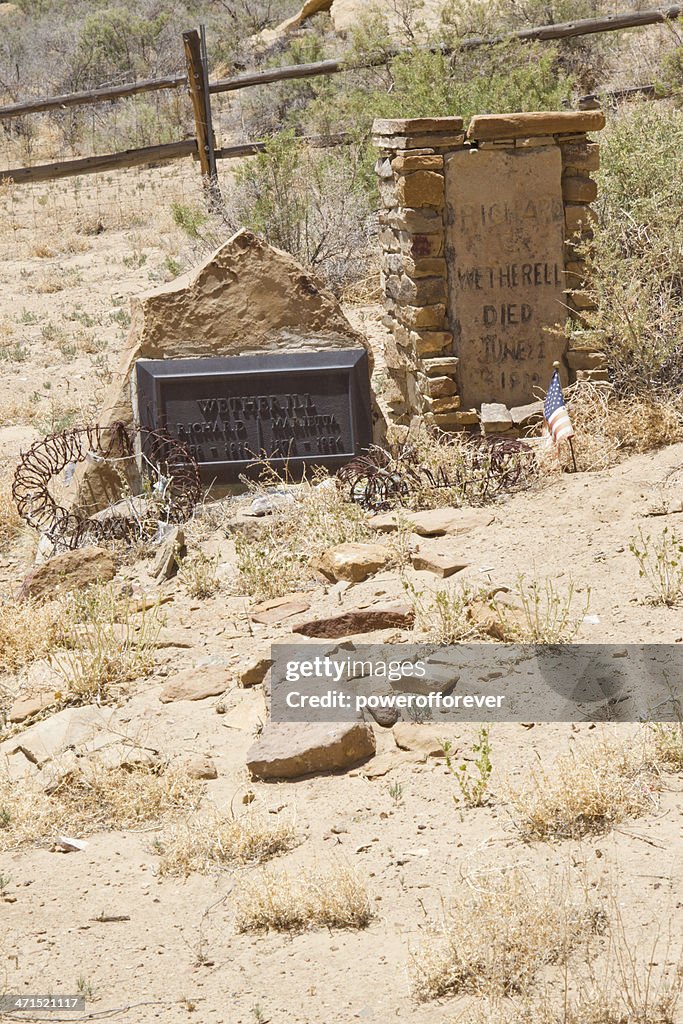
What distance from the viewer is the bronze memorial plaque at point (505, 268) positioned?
7102mm

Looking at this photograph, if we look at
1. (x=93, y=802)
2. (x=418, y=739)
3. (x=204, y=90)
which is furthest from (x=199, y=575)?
(x=204, y=90)

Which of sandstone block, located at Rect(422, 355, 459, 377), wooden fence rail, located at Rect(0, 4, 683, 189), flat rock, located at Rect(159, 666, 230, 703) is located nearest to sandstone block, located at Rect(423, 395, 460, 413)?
sandstone block, located at Rect(422, 355, 459, 377)

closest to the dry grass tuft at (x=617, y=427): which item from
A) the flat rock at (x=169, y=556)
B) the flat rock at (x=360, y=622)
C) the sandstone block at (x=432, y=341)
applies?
the sandstone block at (x=432, y=341)

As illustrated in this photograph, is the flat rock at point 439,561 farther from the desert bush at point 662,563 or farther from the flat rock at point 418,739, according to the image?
the flat rock at point 418,739

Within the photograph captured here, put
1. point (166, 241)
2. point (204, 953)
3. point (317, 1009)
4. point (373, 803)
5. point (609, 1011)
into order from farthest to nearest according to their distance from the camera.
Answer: point (166, 241), point (373, 803), point (204, 953), point (317, 1009), point (609, 1011)

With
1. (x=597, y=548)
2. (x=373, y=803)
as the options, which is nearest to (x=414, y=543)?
(x=597, y=548)

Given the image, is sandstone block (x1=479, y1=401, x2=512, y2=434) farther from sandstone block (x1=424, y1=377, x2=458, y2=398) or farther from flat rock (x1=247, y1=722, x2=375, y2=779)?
flat rock (x1=247, y1=722, x2=375, y2=779)

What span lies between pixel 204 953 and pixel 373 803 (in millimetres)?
815

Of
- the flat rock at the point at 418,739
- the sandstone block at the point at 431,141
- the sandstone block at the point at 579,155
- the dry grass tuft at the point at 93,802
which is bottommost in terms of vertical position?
the dry grass tuft at the point at 93,802

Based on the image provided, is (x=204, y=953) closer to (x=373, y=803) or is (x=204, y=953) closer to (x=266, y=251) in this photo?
(x=373, y=803)

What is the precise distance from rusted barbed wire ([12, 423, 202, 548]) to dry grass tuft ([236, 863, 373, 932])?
11.1ft

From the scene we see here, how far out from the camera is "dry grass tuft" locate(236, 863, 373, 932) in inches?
128

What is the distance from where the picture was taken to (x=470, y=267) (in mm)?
7172

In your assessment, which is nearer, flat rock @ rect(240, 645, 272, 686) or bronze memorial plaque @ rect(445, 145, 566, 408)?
flat rock @ rect(240, 645, 272, 686)
